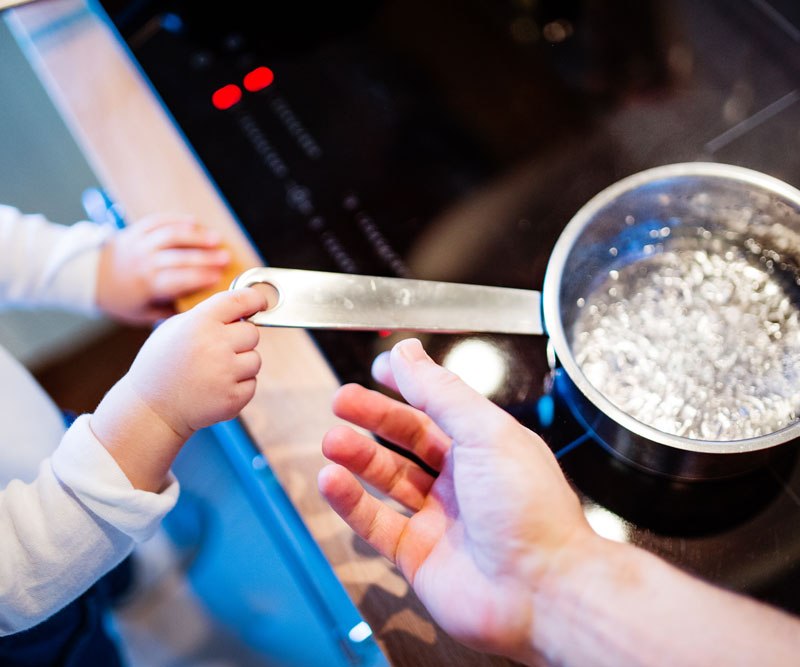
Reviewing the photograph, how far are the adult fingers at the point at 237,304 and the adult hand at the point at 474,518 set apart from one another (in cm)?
10

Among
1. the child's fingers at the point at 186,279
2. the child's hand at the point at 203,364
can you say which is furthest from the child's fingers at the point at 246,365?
the child's fingers at the point at 186,279

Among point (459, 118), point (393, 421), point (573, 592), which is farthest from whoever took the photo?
point (459, 118)

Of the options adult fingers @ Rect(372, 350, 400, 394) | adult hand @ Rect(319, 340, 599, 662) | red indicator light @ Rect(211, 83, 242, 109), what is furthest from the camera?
red indicator light @ Rect(211, 83, 242, 109)

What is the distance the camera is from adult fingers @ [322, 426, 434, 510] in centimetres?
49

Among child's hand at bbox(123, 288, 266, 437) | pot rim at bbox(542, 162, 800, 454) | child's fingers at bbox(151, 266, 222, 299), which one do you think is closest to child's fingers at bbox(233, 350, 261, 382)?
child's hand at bbox(123, 288, 266, 437)

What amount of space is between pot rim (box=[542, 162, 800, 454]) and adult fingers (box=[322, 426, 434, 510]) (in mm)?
143

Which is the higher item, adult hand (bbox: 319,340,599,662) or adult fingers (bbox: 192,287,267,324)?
adult fingers (bbox: 192,287,267,324)

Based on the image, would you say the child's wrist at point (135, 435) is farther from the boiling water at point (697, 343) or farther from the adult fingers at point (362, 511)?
the boiling water at point (697, 343)

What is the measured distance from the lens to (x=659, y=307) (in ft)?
1.78

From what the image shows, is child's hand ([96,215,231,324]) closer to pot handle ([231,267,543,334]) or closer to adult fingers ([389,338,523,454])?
pot handle ([231,267,543,334])

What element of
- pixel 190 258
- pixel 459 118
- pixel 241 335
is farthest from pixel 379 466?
pixel 459 118

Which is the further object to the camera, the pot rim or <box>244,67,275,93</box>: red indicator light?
<box>244,67,275,93</box>: red indicator light

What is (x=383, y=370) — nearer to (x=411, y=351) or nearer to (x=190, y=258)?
(x=411, y=351)

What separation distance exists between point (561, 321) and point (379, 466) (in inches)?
6.7
